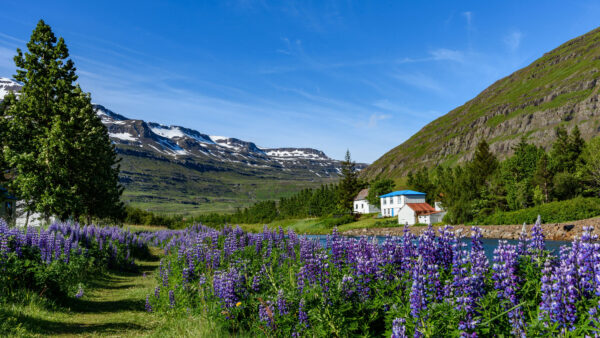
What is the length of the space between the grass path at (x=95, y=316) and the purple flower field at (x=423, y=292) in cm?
159

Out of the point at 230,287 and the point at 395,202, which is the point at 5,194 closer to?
the point at 230,287

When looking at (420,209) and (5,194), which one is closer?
(5,194)

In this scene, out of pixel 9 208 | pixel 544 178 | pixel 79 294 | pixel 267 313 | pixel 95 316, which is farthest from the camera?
pixel 544 178

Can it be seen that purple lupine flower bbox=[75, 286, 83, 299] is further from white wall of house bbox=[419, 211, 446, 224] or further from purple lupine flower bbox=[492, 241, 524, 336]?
white wall of house bbox=[419, 211, 446, 224]

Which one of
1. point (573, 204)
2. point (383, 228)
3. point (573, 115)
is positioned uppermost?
point (573, 115)

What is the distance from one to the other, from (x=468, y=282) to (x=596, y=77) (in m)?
244

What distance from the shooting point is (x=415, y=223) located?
76.7 meters

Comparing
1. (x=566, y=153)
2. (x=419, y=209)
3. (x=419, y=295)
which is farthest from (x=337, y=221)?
(x=419, y=295)

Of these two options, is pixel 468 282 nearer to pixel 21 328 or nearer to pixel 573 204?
pixel 21 328

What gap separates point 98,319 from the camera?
10.3 metres

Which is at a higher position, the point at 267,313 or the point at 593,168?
the point at 593,168

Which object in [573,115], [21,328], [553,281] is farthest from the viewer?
[573,115]

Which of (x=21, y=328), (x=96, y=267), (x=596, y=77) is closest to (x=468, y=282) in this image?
(x=21, y=328)

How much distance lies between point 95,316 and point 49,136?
16.1m
